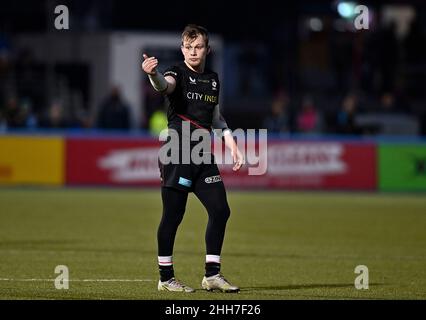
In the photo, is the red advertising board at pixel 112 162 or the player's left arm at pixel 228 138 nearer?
the player's left arm at pixel 228 138

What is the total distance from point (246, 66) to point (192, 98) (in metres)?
29.8

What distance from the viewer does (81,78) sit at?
35156mm

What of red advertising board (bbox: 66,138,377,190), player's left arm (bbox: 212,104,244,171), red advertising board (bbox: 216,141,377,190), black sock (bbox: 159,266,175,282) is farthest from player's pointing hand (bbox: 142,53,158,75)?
red advertising board (bbox: 216,141,377,190)

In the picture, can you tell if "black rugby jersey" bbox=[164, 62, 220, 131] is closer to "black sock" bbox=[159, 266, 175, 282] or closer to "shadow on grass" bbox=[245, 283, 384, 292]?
"black sock" bbox=[159, 266, 175, 282]

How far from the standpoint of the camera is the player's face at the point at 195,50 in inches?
405

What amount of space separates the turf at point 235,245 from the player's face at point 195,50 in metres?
2.03

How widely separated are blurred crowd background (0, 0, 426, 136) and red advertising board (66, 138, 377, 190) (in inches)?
107

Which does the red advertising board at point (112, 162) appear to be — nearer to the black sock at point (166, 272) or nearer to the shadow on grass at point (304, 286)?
the shadow on grass at point (304, 286)

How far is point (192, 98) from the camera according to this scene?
10.5 m

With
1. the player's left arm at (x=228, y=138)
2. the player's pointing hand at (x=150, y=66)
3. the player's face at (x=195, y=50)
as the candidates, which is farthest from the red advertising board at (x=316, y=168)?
the player's pointing hand at (x=150, y=66)

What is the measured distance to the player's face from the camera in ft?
33.8

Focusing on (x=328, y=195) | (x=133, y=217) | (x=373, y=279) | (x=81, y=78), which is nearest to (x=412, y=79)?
(x=81, y=78)

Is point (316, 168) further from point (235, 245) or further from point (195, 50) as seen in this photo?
point (195, 50)

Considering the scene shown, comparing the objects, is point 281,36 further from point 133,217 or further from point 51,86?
point 133,217
